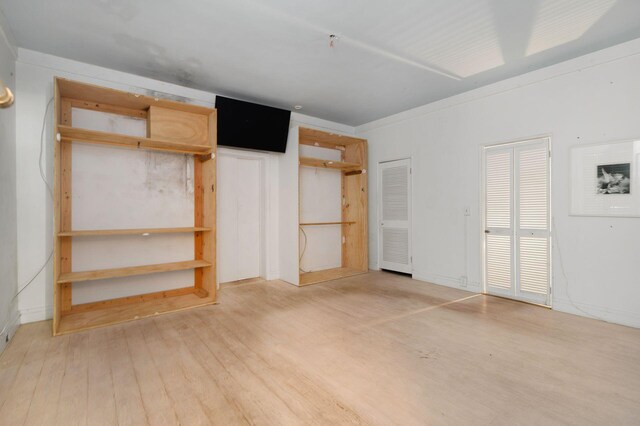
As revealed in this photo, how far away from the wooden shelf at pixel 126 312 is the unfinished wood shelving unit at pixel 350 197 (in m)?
1.97

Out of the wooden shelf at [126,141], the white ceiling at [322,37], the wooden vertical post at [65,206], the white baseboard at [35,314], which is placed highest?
the white ceiling at [322,37]

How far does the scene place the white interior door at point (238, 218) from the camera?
482 centimetres

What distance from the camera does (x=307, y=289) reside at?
15.2 ft

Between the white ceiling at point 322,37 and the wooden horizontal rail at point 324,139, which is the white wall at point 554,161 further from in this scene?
the wooden horizontal rail at point 324,139

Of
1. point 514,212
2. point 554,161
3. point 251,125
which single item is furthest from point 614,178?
point 251,125

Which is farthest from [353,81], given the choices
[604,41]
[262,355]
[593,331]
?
[593,331]

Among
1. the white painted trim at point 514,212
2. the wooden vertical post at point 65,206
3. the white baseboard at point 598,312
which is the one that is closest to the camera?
the white baseboard at point 598,312

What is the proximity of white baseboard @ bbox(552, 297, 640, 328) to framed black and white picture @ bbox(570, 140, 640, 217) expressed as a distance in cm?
101

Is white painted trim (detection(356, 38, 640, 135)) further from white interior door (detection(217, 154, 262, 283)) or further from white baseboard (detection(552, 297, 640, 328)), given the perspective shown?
white interior door (detection(217, 154, 262, 283))

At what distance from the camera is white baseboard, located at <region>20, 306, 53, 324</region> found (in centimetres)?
320

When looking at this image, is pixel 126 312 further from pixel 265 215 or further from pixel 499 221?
pixel 499 221

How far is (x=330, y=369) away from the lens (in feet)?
7.70

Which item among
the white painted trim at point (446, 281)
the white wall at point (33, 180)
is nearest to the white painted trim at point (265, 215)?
the white painted trim at point (446, 281)

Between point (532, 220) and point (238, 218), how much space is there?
13.7 feet
